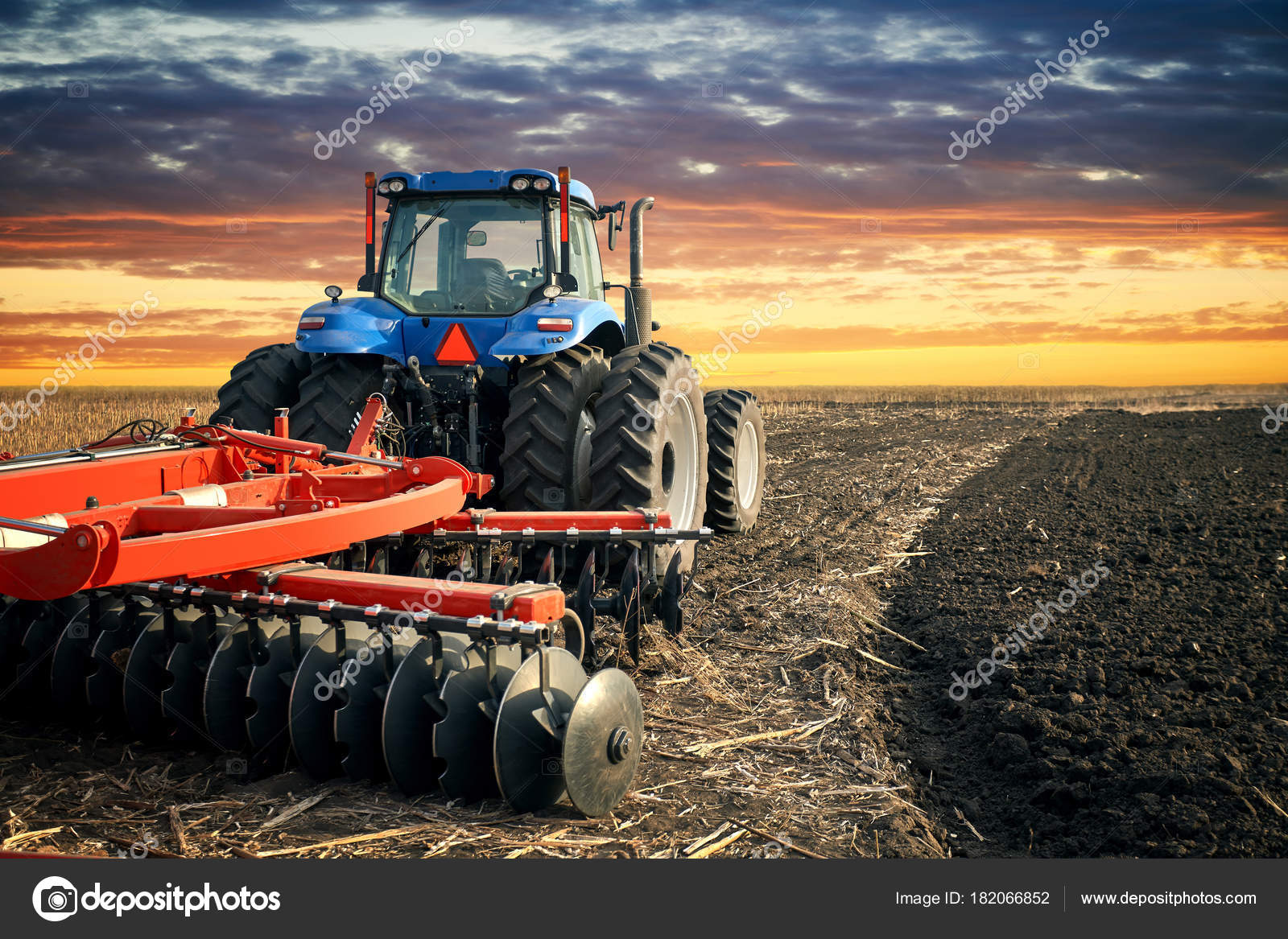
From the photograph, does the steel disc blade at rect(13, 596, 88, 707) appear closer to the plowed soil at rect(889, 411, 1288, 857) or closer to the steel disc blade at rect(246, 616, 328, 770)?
the steel disc blade at rect(246, 616, 328, 770)

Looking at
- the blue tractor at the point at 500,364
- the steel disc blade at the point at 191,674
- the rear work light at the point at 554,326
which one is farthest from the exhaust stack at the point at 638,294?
the steel disc blade at the point at 191,674

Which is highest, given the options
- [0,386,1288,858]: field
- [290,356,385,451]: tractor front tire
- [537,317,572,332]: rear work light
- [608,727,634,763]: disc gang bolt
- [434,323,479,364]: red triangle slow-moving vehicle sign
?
[537,317,572,332]: rear work light

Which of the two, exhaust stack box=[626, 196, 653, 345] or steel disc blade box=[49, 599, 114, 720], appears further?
exhaust stack box=[626, 196, 653, 345]

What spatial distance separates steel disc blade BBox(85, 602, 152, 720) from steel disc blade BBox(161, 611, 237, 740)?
0.88 ft

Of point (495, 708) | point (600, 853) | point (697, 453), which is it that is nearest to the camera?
point (600, 853)

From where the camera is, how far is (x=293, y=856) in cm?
284

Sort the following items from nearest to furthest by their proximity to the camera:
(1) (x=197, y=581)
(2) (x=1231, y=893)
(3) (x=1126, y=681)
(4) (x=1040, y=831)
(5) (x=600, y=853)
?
(2) (x=1231, y=893) → (5) (x=600, y=853) → (4) (x=1040, y=831) → (1) (x=197, y=581) → (3) (x=1126, y=681)

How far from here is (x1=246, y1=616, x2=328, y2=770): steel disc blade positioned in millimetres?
3422

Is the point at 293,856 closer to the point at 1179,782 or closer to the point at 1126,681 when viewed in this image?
the point at 1179,782

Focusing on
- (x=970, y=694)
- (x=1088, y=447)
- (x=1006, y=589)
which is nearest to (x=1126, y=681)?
(x=970, y=694)

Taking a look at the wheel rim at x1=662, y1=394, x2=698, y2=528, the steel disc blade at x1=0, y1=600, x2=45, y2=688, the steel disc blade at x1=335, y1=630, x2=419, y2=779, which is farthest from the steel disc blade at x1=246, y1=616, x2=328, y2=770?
the wheel rim at x1=662, y1=394, x2=698, y2=528

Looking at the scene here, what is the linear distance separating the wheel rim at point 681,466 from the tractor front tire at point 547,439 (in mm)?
717

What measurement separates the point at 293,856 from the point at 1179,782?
118 inches

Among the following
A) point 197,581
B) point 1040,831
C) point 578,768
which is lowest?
point 1040,831
